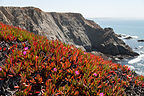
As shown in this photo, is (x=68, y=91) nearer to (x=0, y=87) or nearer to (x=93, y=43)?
(x=0, y=87)

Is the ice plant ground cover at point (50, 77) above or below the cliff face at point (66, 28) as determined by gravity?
above

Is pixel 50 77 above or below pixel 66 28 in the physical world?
above

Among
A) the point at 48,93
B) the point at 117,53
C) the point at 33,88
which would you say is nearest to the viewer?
the point at 48,93

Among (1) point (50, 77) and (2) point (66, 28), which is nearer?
(1) point (50, 77)

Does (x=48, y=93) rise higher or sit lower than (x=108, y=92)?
higher

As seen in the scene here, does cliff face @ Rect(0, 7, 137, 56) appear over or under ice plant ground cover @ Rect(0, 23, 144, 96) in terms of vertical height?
under

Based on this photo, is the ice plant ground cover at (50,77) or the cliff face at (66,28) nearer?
the ice plant ground cover at (50,77)

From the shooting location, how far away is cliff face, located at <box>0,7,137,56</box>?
137 feet

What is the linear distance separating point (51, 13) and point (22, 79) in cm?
5825

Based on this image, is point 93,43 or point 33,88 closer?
point 33,88

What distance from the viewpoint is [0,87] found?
382cm

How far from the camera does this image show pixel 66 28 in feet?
195

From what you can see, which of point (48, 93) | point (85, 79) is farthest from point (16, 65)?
point (85, 79)

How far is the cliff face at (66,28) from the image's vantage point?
4184 centimetres
